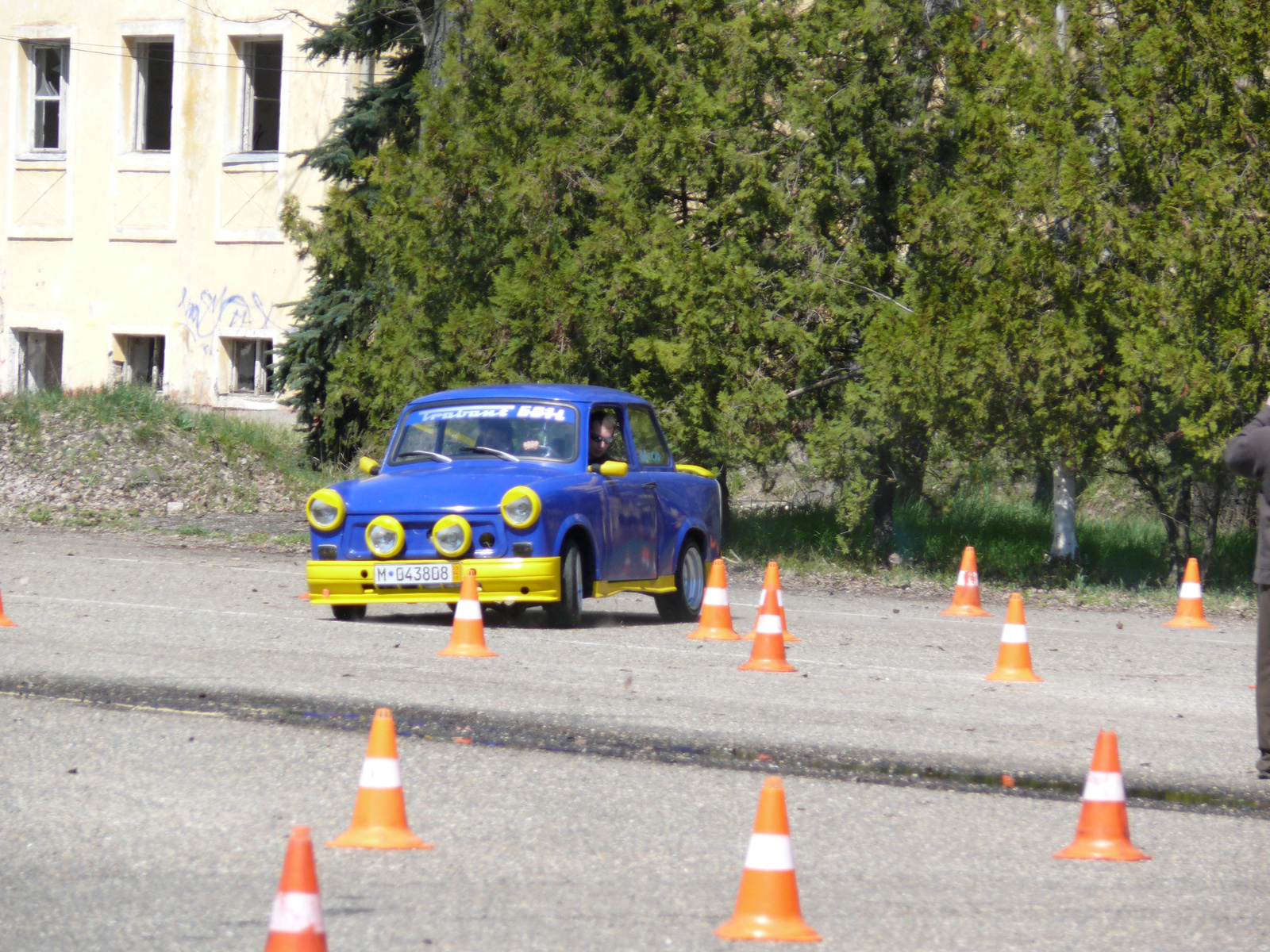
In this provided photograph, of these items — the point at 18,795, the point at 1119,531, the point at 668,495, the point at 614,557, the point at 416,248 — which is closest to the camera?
the point at 18,795

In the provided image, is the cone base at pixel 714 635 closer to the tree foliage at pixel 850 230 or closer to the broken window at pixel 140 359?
the tree foliage at pixel 850 230

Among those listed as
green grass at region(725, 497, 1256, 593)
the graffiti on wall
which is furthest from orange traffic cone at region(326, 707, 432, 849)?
the graffiti on wall

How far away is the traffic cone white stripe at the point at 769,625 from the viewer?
998cm

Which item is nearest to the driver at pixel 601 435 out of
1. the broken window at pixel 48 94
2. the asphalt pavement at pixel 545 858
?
the asphalt pavement at pixel 545 858

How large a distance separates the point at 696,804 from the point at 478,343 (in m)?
13.5

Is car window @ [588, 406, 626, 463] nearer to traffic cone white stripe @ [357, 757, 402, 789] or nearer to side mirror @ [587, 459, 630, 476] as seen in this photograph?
side mirror @ [587, 459, 630, 476]

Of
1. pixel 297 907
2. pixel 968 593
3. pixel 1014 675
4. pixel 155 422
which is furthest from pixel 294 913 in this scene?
pixel 155 422

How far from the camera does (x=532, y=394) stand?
12.7 metres

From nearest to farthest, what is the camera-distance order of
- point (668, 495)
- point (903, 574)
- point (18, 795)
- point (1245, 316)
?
→ point (18, 795) < point (668, 495) < point (1245, 316) < point (903, 574)

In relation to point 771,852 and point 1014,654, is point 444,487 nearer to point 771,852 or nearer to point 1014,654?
point 1014,654

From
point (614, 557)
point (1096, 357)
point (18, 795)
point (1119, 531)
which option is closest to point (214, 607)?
point (614, 557)

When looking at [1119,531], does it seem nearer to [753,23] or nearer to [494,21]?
[753,23]

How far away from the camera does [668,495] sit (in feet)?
42.9

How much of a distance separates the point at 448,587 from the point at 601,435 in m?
1.95
